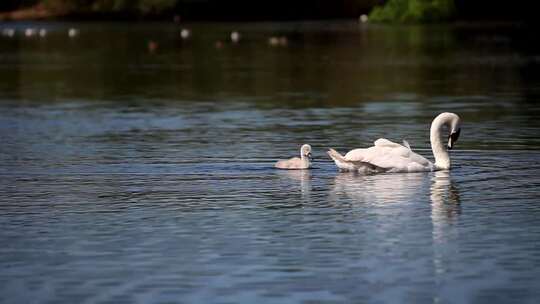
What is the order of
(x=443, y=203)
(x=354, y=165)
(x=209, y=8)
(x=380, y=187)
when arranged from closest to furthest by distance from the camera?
1. (x=443, y=203)
2. (x=380, y=187)
3. (x=354, y=165)
4. (x=209, y=8)

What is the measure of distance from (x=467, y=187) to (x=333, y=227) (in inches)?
160

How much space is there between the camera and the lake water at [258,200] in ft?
48.9

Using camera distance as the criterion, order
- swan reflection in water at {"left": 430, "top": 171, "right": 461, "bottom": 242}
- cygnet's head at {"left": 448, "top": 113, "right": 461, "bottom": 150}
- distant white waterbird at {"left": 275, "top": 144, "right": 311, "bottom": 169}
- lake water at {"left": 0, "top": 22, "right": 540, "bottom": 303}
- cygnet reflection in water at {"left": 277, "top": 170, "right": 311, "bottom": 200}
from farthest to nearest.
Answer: cygnet's head at {"left": 448, "top": 113, "right": 461, "bottom": 150}, distant white waterbird at {"left": 275, "top": 144, "right": 311, "bottom": 169}, cygnet reflection in water at {"left": 277, "top": 170, "right": 311, "bottom": 200}, swan reflection in water at {"left": 430, "top": 171, "right": 461, "bottom": 242}, lake water at {"left": 0, "top": 22, "right": 540, "bottom": 303}

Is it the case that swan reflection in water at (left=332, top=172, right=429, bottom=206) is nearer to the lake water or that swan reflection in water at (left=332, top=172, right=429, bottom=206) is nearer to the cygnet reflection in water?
the lake water

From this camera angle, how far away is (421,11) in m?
139

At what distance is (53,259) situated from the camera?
53.4 ft

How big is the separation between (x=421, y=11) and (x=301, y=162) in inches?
4586

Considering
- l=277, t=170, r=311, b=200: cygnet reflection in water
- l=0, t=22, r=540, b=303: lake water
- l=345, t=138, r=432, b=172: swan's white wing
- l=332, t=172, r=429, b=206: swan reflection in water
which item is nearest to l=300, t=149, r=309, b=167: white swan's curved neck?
l=277, t=170, r=311, b=200: cygnet reflection in water

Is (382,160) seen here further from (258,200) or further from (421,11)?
(421,11)

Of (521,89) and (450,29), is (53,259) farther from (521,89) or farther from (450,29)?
(450,29)

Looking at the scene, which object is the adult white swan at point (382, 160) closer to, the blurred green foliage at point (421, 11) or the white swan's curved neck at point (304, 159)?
the white swan's curved neck at point (304, 159)

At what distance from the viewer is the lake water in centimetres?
1489

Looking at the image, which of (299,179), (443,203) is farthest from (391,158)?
(443,203)

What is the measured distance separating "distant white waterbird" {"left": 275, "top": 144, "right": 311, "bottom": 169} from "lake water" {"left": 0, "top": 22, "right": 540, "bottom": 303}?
7.0 inches
